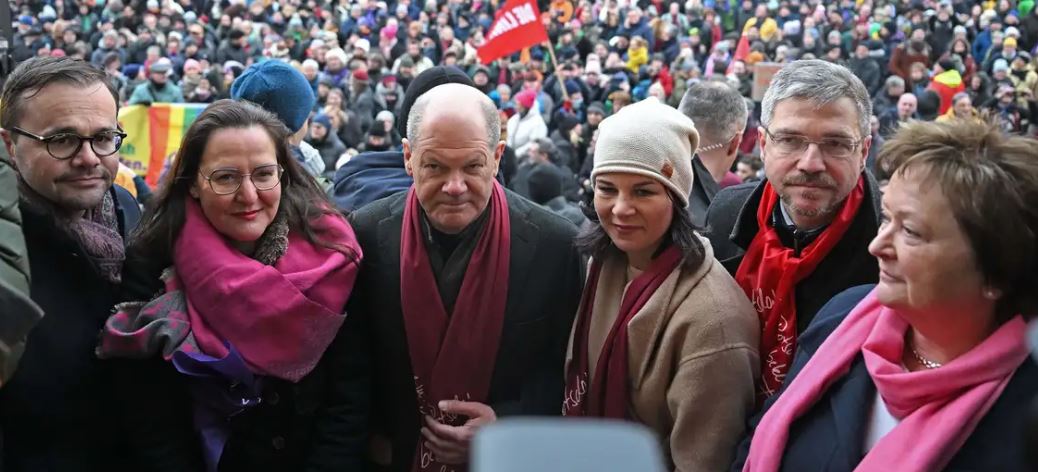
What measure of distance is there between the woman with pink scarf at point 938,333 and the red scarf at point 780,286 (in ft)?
1.14

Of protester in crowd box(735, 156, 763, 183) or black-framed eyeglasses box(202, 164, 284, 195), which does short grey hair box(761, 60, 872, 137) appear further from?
protester in crowd box(735, 156, 763, 183)

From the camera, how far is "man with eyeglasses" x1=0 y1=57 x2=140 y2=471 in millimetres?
2484

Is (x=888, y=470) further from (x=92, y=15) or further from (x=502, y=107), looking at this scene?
(x=92, y=15)

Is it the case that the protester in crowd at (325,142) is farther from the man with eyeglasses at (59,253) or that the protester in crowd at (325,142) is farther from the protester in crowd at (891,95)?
the man with eyeglasses at (59,253)

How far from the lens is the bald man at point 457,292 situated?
2.65 m

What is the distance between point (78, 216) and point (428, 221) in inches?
33.5

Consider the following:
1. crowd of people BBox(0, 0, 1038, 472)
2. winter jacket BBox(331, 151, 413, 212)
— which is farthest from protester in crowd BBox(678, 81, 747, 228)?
winter jacket BBox(331, 151, 413, 212)

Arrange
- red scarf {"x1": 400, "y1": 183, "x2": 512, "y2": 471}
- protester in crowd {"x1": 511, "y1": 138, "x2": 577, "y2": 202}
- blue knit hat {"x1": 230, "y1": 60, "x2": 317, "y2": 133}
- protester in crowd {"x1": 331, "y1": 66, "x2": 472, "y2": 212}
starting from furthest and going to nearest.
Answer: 1. protester in crowd {"x1": 511, "y1": 138, "x2": 577, "y2": 202}
2. blue knit hat {"x1": 230, "y1": 60, "x2": 317, "y2": 133}
3. protester in crowd {"x1": 331, "y1": 66, "x2": 472, "y2": 212}
4. red scarf {"x1": 400, "y1": 183, "x2": 512, "y2": 471}

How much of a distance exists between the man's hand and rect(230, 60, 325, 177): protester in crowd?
1.11 metres

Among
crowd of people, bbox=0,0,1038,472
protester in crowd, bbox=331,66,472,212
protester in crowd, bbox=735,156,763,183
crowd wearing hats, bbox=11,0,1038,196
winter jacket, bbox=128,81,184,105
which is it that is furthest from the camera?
crowd wearing hats, bbox=11,0,1038,196

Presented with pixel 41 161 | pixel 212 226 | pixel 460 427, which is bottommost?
pixel 460 427

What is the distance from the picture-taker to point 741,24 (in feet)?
68.0

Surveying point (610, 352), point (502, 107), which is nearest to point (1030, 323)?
point (610, 352)

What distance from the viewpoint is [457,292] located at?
2721 mm
